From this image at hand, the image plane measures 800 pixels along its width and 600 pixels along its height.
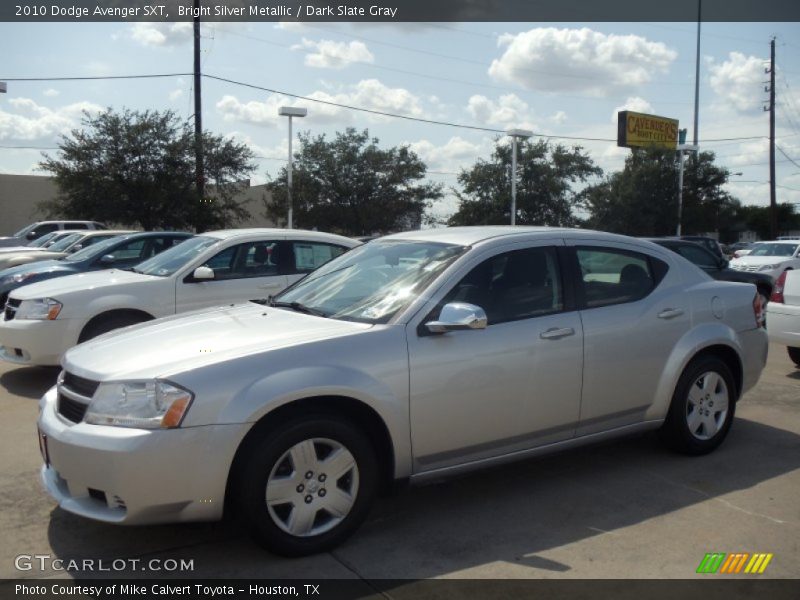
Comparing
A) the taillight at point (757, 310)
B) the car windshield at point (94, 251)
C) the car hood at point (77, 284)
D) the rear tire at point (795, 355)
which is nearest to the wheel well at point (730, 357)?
the taillight at point (757, 310)

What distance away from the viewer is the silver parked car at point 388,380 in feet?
11.7

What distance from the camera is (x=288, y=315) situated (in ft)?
14.8

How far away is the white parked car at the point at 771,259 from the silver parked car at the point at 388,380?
13.8m

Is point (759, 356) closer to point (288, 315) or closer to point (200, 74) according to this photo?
point (288, 315)

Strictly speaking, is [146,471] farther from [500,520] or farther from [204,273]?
[204,273]

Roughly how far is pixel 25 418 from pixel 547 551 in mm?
4674

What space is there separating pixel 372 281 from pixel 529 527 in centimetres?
174

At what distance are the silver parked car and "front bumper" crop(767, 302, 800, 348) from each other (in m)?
3.13

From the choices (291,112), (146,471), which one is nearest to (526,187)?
(291,112)

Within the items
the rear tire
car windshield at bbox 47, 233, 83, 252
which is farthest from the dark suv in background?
car windshield at bbox 47, 233, 83, 252

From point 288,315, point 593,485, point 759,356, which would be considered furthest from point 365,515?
point 759,356

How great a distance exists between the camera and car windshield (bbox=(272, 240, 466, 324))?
438 cm

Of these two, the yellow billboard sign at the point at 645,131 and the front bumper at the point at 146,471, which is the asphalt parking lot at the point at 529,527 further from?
the yellow billboard sign at the point at 645,131

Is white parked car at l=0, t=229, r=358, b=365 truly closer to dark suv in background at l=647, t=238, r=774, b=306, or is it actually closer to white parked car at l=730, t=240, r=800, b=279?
dark suv in background at l=647, t=238, r=774, b=306
